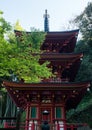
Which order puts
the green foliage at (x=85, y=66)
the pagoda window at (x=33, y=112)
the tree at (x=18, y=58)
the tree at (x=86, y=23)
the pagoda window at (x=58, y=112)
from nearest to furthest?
1. the tree at (x=18, y=58)
2. the pagoda window at (x=58, y=112)
3. the pagoda window at (x=33, y=112)
4. the green foliage at (x=85, y=66)
5. the tree at (x=86, y=23)

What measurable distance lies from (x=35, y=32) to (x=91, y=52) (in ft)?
61.4

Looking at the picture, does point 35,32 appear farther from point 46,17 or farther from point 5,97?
point 5,97

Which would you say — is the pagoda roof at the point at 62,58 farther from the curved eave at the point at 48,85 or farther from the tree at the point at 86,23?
the tree at the point at 86,23

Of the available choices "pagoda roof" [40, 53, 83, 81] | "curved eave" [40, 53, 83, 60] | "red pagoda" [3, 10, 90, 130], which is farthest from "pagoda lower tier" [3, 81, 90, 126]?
"curved eave" [40, 53, 83, 60]

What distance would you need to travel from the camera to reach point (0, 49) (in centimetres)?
1082

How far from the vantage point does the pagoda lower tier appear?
1530cm

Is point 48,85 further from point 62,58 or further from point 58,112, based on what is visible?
point 62,58

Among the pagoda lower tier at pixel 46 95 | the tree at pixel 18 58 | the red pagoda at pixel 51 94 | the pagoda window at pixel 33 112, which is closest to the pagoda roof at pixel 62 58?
the red pagoda at pixel 51 94

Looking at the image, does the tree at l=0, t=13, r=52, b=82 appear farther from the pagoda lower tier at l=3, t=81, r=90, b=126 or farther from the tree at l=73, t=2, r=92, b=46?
the tree at l=73, t=2, r=92, b=46

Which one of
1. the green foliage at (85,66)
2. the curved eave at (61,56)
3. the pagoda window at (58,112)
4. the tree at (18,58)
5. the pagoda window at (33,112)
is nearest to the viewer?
the tree at (18,58)

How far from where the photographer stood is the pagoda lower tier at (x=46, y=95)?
50.2 feet

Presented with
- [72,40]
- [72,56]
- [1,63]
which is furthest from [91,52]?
[1,63]

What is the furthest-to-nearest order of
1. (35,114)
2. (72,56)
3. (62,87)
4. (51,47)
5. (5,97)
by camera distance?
(5,97), (51,47), (72,56), (35,114), (62,87)

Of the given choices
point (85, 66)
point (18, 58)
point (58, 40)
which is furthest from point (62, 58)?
point (85, 66)
